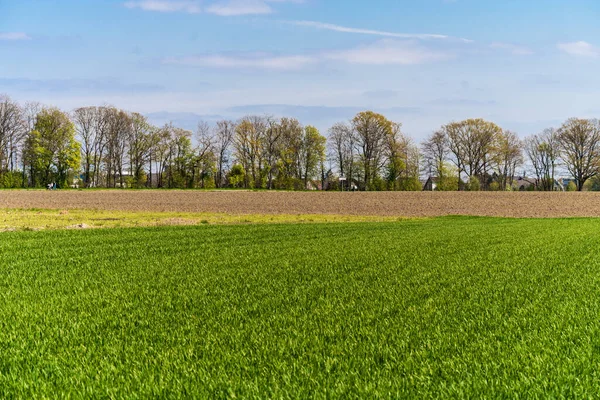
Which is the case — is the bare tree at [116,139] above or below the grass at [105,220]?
above

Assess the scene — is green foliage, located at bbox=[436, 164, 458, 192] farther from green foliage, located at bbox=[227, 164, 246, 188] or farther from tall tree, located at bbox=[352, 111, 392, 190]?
green foliage, located at bbox=[227, 164, 246, 188]

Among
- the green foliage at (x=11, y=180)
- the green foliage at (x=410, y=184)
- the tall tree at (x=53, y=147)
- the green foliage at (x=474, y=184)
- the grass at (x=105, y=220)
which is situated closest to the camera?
the grass at (x=105, y=220)

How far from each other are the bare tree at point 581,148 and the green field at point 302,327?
6792 centimetres

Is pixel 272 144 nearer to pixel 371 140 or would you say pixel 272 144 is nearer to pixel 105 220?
pixel 371 140

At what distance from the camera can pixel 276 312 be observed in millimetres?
5230

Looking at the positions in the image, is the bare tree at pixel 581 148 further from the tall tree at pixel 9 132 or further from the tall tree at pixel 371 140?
the tall tree at pixel 9 132

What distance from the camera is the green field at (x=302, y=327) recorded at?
3434mm

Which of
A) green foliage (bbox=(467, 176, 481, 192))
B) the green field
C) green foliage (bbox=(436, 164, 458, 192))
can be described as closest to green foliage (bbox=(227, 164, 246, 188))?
green foliage (bbox=(436, 164, 458, 192))

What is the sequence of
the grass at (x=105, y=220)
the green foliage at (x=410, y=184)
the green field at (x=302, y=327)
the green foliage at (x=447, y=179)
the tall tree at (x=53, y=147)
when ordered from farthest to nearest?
the green foliage at (x=447, y=179) → the green foliage at (x=410, y=184) → the tall tree at (x=53, y=147) → the grass at (x=105, y=220) → the green field at (x=302, y=327)

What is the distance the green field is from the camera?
11.3 feet

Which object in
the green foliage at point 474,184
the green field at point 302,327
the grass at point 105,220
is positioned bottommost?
the green field at point 302,327

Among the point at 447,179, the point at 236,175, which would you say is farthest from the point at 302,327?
the point at 447,179

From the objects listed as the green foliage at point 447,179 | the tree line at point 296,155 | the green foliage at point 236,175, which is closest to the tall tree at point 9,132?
the tree line at point 296,155

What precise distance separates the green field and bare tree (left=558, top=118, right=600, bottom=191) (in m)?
67.9
